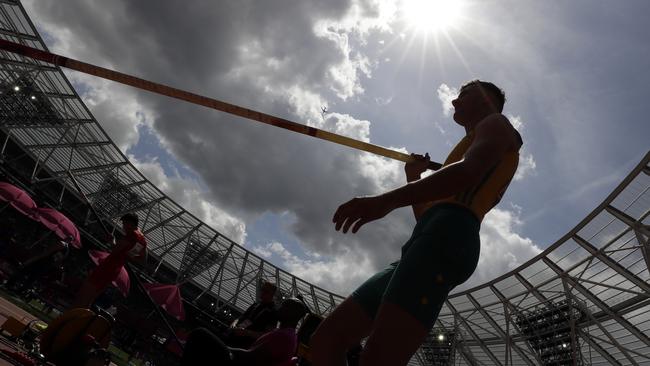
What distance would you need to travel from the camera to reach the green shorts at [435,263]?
137cm

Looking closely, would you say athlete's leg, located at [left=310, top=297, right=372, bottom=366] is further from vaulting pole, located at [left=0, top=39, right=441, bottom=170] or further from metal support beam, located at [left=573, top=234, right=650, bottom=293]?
metal support beam, located at [left=573, top=234, right=650, bottom=293]

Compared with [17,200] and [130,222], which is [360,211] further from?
[17,200]

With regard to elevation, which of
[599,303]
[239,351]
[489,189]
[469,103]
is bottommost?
[239,351]

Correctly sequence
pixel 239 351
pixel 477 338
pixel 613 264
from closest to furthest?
pixel 239 351 → pixel 613 264 → pixel 477 338

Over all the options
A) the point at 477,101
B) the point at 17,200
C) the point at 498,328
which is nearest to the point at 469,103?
the point at 477,101

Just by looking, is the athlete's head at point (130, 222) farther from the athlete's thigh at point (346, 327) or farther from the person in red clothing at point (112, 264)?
the athlete's thigh at point (346, 327)

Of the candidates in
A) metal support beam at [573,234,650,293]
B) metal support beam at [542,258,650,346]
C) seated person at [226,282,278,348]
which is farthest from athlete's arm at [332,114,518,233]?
metal support beam at [542,258,650,346]

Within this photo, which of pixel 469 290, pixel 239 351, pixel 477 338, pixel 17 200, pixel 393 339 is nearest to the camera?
pixel 393 339

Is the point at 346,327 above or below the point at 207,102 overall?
below

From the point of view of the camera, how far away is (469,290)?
20125mm

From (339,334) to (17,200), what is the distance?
49.3 feet

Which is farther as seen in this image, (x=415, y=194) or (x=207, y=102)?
(x=207, y=102)

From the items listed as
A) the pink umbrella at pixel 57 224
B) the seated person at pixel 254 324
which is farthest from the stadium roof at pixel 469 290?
the seated person at pixel 254 324

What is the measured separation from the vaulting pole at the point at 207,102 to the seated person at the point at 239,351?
1.54 meters
